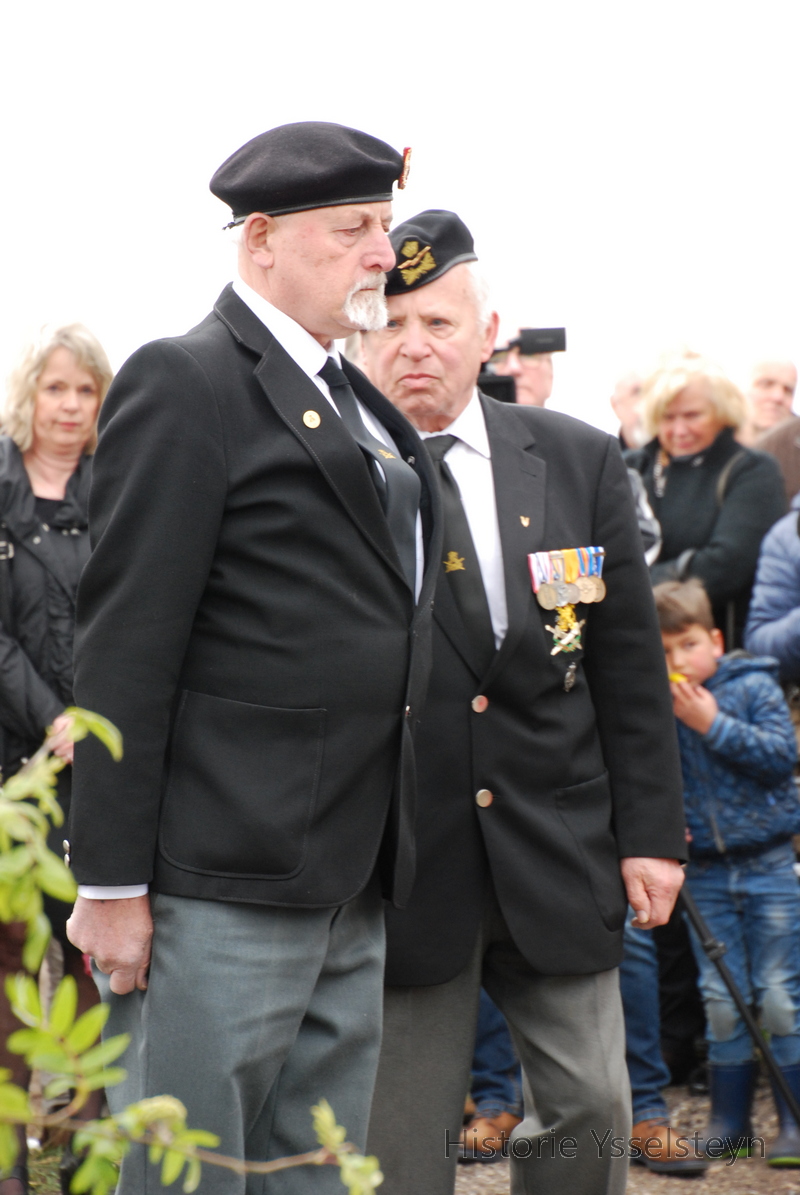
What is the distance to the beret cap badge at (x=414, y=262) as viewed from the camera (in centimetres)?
259

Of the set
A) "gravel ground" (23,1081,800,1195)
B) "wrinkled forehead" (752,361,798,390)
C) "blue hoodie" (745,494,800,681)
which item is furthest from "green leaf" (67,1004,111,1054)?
"wrinkled forehead" (752,361,798,390)

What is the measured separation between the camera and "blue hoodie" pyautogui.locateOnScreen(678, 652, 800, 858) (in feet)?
11.6

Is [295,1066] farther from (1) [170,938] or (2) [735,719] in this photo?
(2) [735,719]

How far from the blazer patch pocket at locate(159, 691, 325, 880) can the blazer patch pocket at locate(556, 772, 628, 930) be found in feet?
2.35

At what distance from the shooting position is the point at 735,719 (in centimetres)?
355

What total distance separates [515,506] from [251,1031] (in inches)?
40.8

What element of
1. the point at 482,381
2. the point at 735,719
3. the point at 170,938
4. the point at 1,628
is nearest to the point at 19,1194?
the point at 1,628

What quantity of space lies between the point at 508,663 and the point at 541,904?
406 mm

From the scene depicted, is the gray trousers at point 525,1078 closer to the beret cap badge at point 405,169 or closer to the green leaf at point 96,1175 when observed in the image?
the beret cap badge at point 405,169

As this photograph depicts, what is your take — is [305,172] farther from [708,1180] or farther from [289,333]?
[708,1180]

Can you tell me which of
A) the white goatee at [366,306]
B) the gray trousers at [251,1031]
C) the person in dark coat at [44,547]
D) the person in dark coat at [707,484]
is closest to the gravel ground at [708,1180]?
the person in dark coat at [44,547]

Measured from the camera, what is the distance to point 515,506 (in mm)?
2463

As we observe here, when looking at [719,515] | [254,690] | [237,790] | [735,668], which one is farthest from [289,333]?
[719,515]

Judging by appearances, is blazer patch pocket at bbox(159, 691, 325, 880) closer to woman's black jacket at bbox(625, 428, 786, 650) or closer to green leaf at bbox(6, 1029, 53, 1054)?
green leaf at bbox(6, 1029, 53, 1054)
